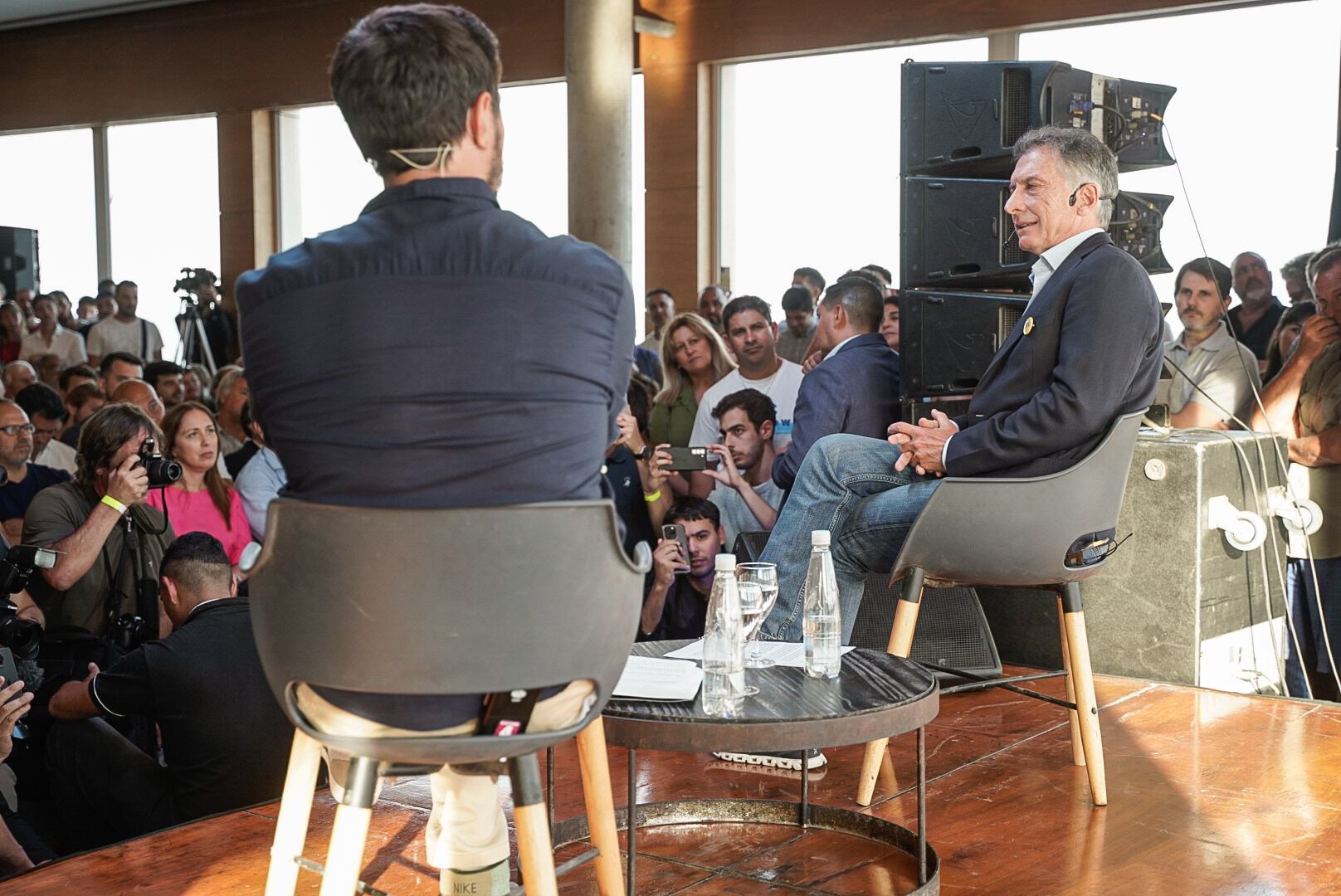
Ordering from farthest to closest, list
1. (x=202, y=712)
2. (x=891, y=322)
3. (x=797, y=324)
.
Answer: (x=797, y=324) → (x=891, y=322) → (x=202, y=712)

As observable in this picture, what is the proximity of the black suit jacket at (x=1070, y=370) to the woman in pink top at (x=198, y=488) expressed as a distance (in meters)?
2.46

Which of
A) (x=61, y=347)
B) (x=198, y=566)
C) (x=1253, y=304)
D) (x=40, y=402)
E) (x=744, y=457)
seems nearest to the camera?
(x=198, y=566)

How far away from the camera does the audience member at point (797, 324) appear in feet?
23.3

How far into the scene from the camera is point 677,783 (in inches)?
112

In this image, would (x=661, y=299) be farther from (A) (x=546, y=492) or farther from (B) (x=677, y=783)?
(A) (x=546, y=492)

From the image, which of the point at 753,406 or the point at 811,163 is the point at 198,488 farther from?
the point at 811,163

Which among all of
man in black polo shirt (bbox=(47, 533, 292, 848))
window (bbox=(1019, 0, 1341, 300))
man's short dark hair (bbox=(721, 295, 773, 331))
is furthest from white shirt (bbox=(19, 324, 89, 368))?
man in black polo shirt (bbox=(47, 533, 292, 848))

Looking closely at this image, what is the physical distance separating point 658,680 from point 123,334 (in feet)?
28.6

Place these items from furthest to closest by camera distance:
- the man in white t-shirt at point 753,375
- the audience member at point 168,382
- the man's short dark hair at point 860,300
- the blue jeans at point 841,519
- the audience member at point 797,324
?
1. the audience member at point 797,324
2. the audience member at point 168,382
3. the man in white t-shirt at point 753,375
4. the man's short dark hair at point 860,300
5. the blue jeans at point 841,519

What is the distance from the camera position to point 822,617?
221 centimetres

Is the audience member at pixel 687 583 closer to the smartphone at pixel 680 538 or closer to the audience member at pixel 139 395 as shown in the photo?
the smartphone at pixel 680 538

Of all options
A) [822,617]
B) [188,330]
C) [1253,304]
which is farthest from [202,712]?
[188,330]

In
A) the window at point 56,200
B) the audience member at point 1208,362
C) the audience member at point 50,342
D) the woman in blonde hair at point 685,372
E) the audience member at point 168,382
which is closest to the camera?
the audience member at point 1208,362

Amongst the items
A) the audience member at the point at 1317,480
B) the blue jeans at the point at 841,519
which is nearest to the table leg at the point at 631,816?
the blue jeans at the point at 841,519
